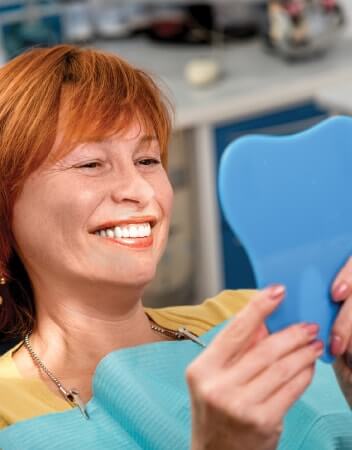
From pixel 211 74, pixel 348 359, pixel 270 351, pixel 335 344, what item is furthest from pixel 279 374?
pixel 211 74

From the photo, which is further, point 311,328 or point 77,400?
point 77,400

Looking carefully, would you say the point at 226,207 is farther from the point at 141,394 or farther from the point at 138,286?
the point at 141,394

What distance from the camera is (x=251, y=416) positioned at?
89 centimetres

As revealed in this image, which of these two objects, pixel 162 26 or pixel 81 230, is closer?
pixel 81 230

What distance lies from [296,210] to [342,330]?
15cm

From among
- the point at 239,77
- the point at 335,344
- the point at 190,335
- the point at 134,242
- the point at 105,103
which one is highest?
the point at 105,103

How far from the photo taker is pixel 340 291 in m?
1.08

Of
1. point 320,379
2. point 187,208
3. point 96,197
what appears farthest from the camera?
point 187,208

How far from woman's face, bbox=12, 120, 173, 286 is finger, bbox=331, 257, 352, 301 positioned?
0.22 meters

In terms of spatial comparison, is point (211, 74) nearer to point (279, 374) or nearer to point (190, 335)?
point (190, 335)

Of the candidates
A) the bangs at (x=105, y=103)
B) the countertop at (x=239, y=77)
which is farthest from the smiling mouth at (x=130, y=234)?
the countertop at (x=239, y=77)

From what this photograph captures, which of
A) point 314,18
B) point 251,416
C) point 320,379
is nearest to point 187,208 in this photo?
point 314,18

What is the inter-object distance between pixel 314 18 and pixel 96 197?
7.14 feet

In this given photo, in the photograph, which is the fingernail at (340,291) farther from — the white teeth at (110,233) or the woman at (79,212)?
the white teeth at (110,233)
